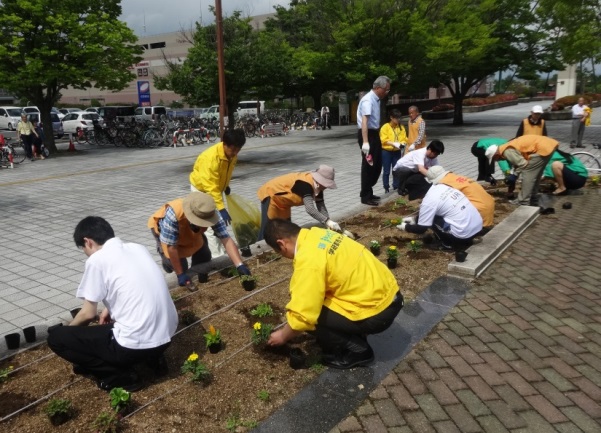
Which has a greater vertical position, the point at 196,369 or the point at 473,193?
the point at 473,193

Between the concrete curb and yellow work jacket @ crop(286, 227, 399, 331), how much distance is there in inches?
77.8

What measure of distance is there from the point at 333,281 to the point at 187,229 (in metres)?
2.05

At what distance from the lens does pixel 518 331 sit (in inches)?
156

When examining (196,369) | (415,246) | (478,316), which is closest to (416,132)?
(415,246)

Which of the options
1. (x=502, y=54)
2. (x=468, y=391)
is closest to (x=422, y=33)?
(x=502, y=54)

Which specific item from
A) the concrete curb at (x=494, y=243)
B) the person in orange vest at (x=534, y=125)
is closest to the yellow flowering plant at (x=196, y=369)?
the concrete curb at (x=494, y=243)

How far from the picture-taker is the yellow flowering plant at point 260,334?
12.0 feet

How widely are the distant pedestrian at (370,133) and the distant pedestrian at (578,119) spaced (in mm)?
9880

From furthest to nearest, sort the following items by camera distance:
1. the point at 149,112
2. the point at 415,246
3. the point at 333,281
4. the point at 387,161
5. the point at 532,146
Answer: the point at 149,112
the point at 387,161
the point at 532,146
the point at 415,246
the point at 333,281

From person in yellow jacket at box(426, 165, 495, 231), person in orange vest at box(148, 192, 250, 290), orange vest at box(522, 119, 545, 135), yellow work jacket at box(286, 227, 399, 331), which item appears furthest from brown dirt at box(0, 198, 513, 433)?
orange vest at box(522, 119, 545, 135)

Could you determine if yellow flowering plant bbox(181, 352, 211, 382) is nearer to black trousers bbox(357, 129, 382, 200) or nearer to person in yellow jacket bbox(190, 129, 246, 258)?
person in yellow jacket bbox(190, 129, 246, 258)

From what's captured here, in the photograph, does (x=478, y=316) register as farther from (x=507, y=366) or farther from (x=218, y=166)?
(x=218, y=166)

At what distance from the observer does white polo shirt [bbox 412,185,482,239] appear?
17.6ft

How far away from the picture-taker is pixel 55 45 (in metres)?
16.5
